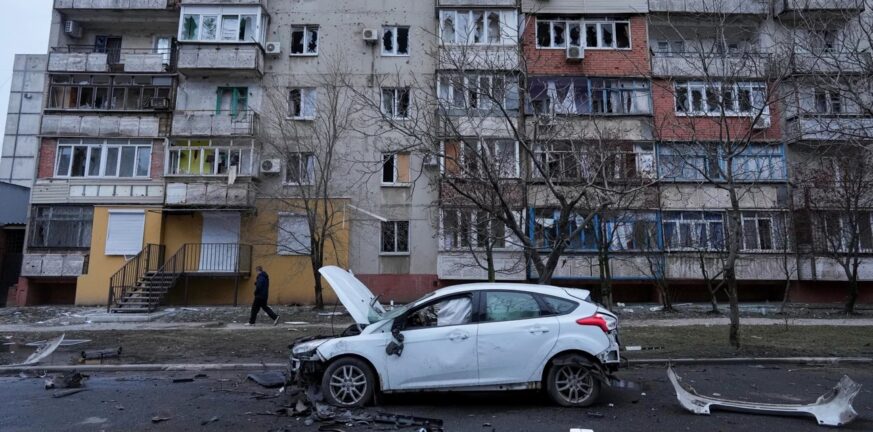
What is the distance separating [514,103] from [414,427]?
17854 millimetres

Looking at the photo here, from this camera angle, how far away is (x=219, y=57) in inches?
880

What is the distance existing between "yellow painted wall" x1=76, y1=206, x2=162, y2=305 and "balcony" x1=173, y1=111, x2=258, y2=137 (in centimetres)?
342

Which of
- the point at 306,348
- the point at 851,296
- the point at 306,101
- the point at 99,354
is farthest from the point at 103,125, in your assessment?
the point at 851,296

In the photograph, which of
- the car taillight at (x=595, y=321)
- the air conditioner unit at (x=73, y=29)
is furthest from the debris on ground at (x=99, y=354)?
the air conditioner unit at (x=73, y=29)

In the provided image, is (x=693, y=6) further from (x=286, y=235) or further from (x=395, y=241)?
(x=286, y=235)

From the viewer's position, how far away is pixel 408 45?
23.3 meters

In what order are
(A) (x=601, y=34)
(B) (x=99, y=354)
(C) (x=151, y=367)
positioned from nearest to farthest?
(C) (x=151, y=367)
(B) (x=99, y=354)
(A) (x=601, y=34)

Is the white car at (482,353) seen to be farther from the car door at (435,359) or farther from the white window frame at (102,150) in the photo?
the white window frame at (102,150)

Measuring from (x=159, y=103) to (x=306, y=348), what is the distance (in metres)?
19.9

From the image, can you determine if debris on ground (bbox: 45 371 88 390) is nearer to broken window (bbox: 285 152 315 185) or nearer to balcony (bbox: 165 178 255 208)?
broken window (bbox: 285 152 315 185)

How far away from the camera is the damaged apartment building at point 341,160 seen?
20641 mm

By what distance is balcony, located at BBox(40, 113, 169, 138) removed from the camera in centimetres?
2245

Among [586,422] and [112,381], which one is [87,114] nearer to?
[112,381]

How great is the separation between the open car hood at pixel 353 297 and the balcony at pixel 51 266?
19.0m
